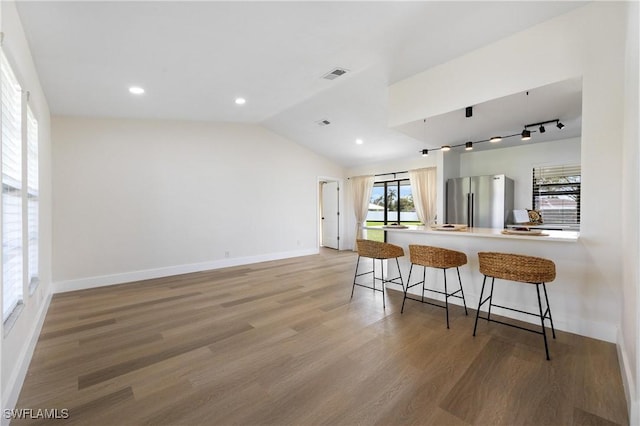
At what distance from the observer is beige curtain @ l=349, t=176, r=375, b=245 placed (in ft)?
24.6

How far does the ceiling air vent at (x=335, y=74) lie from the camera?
3.61 m

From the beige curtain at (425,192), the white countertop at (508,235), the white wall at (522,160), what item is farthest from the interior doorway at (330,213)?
the white countertop at (508,235)

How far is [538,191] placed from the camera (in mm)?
5207

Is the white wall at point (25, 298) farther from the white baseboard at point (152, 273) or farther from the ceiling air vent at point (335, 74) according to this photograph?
the ceiling air vent at point (335, 74)

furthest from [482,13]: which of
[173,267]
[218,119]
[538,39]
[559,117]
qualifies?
[173,267]

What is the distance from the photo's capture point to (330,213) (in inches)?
328

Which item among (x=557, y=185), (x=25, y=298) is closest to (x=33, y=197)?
(x=25, y=298)

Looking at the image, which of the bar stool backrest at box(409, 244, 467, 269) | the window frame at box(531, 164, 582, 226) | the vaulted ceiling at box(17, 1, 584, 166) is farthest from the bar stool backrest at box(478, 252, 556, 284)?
the window frame at box(531, 164, 582, 226)

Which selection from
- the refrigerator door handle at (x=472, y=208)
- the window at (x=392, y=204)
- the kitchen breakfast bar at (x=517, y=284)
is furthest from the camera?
the window at (x=392, y=204)

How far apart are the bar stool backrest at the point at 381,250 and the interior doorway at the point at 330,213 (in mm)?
4316

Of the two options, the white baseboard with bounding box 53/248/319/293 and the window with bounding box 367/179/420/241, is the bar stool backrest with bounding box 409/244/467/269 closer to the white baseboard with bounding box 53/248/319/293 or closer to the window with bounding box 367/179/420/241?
the window with bounding box 367/179/420/241

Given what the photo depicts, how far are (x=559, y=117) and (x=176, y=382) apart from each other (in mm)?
5173

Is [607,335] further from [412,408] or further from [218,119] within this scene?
[218,119]

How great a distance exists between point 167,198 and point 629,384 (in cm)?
591
